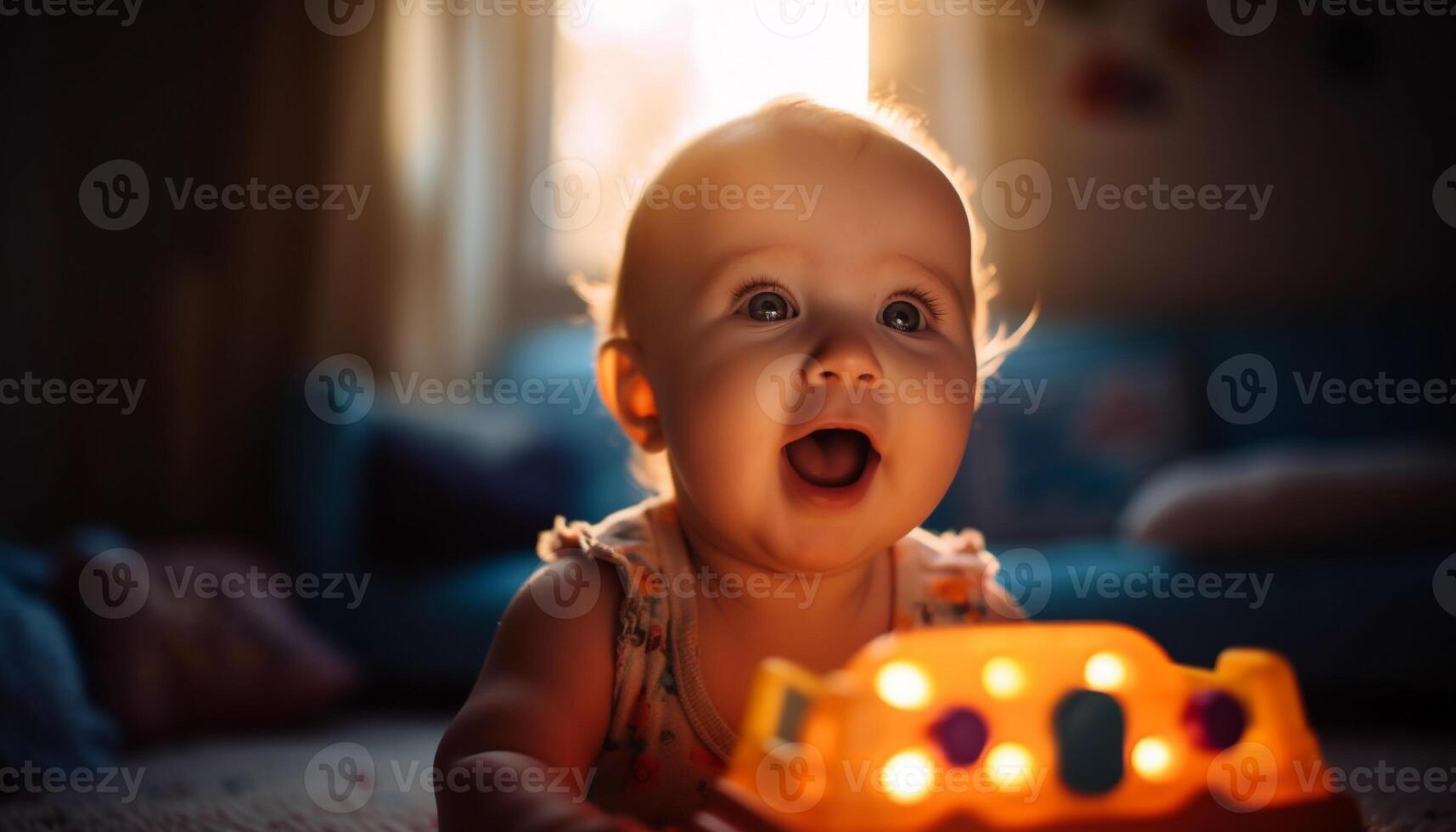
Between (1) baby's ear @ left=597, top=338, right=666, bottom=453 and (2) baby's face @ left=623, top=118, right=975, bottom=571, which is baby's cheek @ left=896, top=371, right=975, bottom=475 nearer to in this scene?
(2) baby's face @ left=623, top=118, right=975, bottom=571

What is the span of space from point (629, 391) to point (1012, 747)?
1.59ft

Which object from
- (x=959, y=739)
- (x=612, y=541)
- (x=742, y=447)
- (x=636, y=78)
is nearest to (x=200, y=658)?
(x=612, y=541)

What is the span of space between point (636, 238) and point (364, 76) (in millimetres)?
2608

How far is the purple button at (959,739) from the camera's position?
25.0 inches

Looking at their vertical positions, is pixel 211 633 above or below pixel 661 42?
below

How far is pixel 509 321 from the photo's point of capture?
11.6 ft

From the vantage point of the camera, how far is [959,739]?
0.64m

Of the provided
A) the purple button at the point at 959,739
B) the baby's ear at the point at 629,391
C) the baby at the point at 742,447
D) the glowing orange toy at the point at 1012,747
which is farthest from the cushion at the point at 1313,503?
the purple button at the point at 959,739

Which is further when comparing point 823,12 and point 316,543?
point 823,12

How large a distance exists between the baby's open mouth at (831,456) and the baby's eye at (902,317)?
0.29 feet

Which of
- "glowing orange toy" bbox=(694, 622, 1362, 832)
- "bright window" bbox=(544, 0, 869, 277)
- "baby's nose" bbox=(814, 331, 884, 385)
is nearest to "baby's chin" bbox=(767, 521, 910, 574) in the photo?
"baby's nose" bbox=(814, 331, 884, 385)

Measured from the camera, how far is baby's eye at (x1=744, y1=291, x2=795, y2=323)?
90 centimetres

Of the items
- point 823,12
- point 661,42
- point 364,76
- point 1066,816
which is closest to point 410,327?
point 364,76

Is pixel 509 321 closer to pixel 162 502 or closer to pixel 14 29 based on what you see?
pixel 162 502
